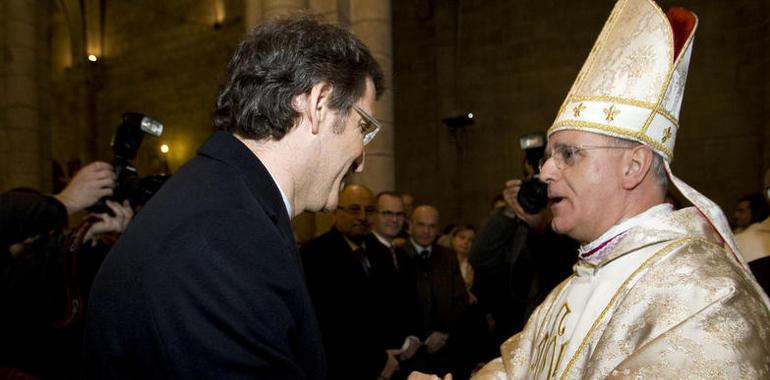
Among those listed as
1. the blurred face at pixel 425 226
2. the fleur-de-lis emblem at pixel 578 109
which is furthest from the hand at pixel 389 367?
the fleur-de-lis emblem at pixel 578 109

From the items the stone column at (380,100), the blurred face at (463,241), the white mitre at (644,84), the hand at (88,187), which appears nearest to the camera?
the white mitre at (644,84)

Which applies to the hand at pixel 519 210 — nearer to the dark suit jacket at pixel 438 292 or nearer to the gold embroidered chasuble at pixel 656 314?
the dark suit jacket at pixel 438 292

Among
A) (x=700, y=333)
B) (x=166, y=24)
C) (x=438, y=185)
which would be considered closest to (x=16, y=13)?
(x=166, y=24)

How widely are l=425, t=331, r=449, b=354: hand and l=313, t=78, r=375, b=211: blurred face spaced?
3.02m

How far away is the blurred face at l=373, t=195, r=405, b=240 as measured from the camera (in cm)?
430

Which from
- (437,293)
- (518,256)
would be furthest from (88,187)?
(437,293)

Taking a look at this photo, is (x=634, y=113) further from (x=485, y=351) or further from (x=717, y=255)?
(x=485, y=351)

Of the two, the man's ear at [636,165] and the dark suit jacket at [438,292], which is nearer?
the man's ear at [636,165]

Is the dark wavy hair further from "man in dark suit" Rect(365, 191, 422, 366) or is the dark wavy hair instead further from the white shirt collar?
the white shirt collar

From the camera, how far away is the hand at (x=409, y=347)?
3.93 meters

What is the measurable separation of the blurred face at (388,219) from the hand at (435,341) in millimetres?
842

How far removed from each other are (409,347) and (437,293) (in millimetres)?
672

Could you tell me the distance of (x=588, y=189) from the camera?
5.77 ft

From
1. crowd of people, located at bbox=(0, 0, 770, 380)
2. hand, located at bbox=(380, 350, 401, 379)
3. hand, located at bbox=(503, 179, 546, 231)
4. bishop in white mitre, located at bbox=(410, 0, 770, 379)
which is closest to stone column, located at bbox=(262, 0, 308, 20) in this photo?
hand, located at bbox=(503, 179, 546, 231)
